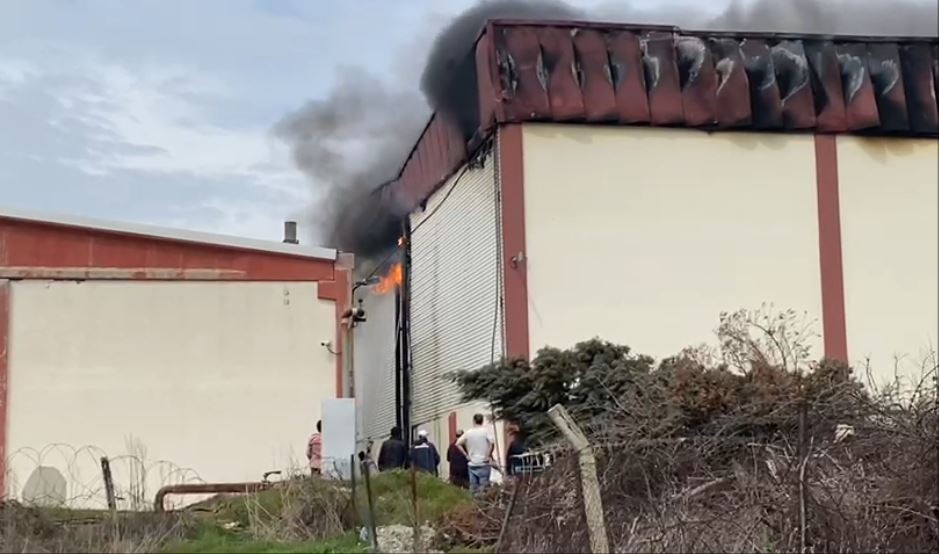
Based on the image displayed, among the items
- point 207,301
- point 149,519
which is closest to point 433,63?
point 207,301

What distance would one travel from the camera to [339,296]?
2077 centimetres

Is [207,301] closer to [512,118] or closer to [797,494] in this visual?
[512,118]

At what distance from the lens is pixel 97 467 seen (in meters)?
19.8

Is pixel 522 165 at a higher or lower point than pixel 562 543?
higher

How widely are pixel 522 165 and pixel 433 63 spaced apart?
516 centimetres

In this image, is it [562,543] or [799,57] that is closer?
[562,543]

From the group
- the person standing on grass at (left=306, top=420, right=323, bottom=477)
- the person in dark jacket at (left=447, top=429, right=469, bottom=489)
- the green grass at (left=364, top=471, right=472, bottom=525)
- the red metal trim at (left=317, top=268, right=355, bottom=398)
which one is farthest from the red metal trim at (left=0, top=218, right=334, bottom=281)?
the green grass at (left=364, top=471, right=472, bottom=525)

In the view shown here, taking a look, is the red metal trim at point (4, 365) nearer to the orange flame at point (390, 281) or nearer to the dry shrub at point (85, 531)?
the dry shrub at point (85, 531)

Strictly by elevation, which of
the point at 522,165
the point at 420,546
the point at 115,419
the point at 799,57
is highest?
the point at 799,57

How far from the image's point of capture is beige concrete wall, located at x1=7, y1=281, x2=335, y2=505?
1994 centimetres

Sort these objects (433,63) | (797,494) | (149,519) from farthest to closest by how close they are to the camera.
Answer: (433,63), (149,519), (797,494)

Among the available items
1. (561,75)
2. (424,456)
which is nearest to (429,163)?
(561,75)

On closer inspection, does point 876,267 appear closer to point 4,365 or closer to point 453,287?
point 453,287

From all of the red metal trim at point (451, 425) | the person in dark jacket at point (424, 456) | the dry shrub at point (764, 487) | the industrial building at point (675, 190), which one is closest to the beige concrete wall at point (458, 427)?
the red metal trim at point (451, 425)
